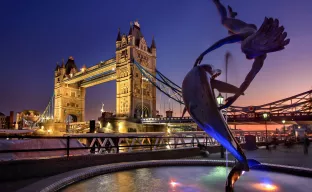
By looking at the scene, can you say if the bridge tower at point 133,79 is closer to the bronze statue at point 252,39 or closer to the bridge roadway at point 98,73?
the bridge roadway at point 98,73

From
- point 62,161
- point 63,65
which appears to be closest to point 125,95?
point 63,65

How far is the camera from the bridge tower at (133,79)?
62438 millimetres

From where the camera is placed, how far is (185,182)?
5.90 m

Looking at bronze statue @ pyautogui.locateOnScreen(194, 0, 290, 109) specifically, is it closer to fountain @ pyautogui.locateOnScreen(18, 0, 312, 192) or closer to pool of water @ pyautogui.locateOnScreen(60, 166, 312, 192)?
fountain @ pyautogui.locateOnScreen(18, 0, 312, 192)

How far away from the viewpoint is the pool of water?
5266mm

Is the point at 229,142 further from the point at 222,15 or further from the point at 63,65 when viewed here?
the point at 63,65

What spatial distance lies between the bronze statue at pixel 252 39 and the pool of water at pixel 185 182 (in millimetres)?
2042

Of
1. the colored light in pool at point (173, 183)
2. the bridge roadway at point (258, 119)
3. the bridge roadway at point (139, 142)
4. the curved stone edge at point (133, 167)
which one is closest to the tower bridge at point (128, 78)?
the bridge roadway at point (258, 119)

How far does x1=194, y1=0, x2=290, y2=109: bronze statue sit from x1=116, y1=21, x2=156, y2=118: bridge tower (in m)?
55.1

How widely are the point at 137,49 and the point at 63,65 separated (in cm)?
4537

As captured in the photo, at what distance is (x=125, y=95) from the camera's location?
6328 cm

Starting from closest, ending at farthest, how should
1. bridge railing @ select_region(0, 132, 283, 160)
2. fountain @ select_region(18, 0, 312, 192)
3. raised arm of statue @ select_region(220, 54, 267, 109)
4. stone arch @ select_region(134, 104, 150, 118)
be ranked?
fountain @ select_region(18, 0, 312, 192)
raised arm of statue @ select_region(220, 54, 267, 109)
bridge railing @ select_region(0, 132, 283, 160)
stone arch @ select_region(134, 104, 150, 118)

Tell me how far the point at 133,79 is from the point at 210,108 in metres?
60.2

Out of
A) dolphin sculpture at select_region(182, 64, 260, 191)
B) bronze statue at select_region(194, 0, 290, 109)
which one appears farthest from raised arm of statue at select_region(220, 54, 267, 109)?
dolphin sculpture at select_region(182, 64, 260, 191)
